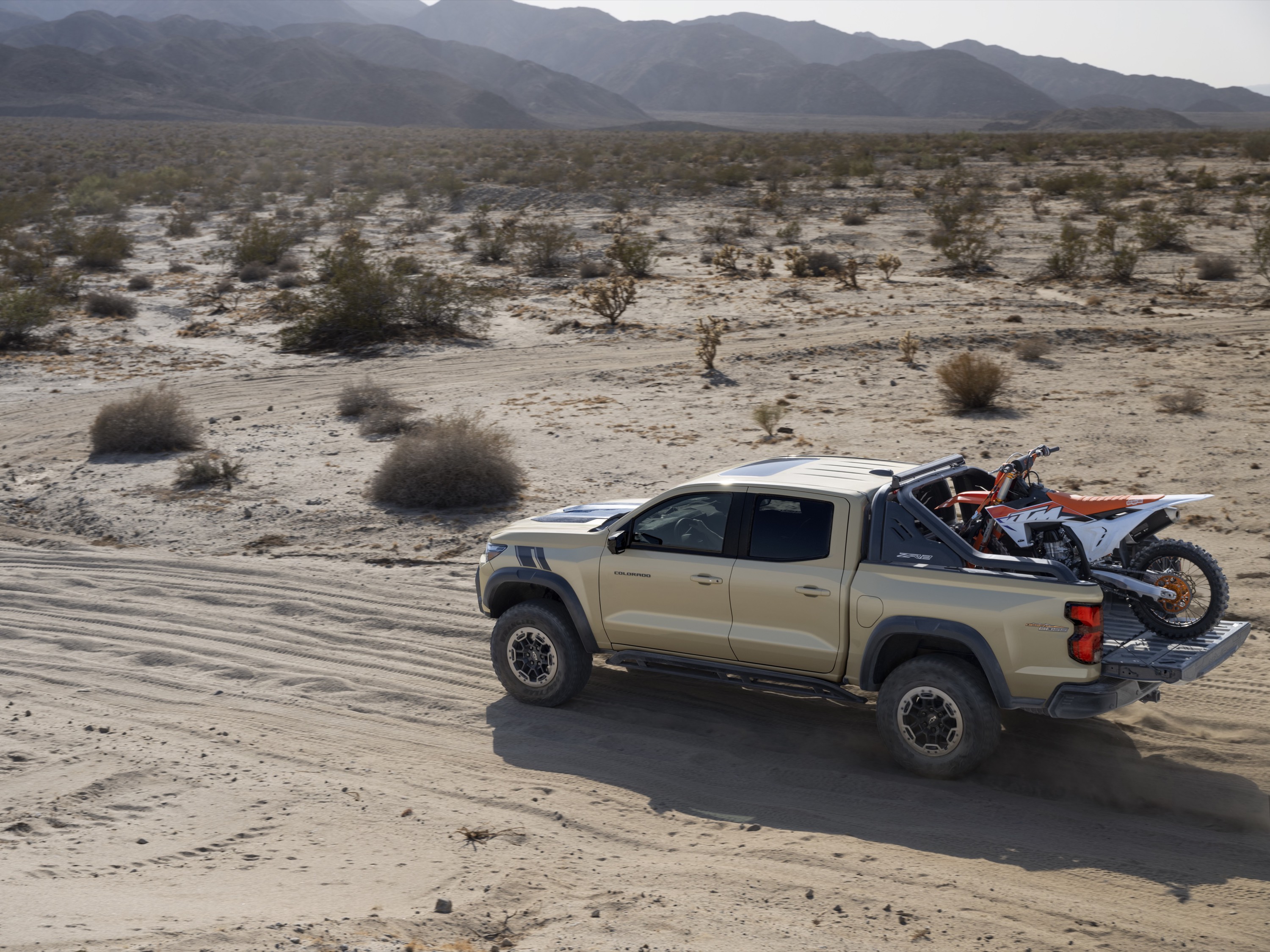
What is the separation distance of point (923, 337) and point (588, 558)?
46.1 feet

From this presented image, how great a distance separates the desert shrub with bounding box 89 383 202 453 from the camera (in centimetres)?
1480

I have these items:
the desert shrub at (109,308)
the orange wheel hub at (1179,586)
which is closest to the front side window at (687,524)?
the orange wheel hub at (1179,586)

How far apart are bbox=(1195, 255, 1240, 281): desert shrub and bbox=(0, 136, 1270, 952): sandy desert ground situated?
27.0 feet

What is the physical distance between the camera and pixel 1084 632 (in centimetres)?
576

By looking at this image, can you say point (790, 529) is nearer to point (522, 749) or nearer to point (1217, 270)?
point (522, 749)

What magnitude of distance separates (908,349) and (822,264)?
9.03m

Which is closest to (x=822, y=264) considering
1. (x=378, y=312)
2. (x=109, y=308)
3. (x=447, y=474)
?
(x=378, y=312)

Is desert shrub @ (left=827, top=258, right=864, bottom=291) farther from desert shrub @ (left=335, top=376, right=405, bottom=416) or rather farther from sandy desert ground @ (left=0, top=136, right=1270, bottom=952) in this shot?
desert shrub @ (left=335, top=376, right=405, bottom=416)

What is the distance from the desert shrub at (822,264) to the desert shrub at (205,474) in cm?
1648

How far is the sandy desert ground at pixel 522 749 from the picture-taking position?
4969 mm

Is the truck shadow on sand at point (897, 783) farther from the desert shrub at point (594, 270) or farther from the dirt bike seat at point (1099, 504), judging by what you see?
the desert shrub at point (594, 270)

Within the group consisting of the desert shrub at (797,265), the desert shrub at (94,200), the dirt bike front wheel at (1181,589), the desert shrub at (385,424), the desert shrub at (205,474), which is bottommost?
the desert shrub at (205,474)

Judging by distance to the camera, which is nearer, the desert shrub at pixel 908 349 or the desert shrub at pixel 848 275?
the desert shrub at pixel 908 349

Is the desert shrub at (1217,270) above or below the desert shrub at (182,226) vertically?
→ below
